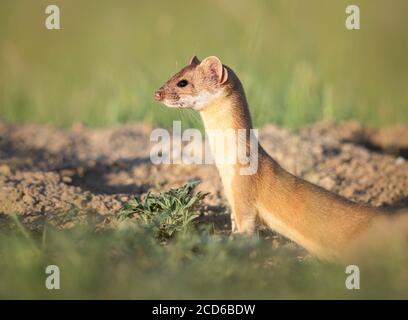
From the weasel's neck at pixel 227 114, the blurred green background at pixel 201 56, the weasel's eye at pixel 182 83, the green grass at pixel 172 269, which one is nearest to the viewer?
the green grass at pixel 172 269

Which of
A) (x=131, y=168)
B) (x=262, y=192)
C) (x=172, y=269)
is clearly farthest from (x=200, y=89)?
(x=131, y=168)

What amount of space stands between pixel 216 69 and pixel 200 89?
0.65 feet

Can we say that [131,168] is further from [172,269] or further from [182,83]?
[172,269]

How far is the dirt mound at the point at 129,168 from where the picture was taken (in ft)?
19.2

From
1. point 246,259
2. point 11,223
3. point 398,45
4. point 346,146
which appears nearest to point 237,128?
point 246,259

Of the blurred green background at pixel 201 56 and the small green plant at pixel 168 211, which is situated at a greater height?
the blurred green background at pixel 201 56

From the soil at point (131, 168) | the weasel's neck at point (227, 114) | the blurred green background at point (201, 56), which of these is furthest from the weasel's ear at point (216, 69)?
the blurred green background at point (201, 56)

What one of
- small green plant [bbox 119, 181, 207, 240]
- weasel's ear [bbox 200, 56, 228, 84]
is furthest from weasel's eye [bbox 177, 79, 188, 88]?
small green plant [bbox 119, 181, 207, 240]

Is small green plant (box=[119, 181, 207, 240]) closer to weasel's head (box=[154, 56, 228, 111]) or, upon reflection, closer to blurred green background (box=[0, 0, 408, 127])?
weasel's head (box=[154, 56, 228, 111])

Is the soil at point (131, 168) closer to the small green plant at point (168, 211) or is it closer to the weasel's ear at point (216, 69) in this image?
the small green plant at point (168, 211)

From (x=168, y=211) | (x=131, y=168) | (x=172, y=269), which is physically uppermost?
(x=131, y=168)

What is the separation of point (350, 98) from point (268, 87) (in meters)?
1.52

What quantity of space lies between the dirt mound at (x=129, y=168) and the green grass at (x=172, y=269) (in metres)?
0.81

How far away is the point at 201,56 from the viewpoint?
10.0 m
